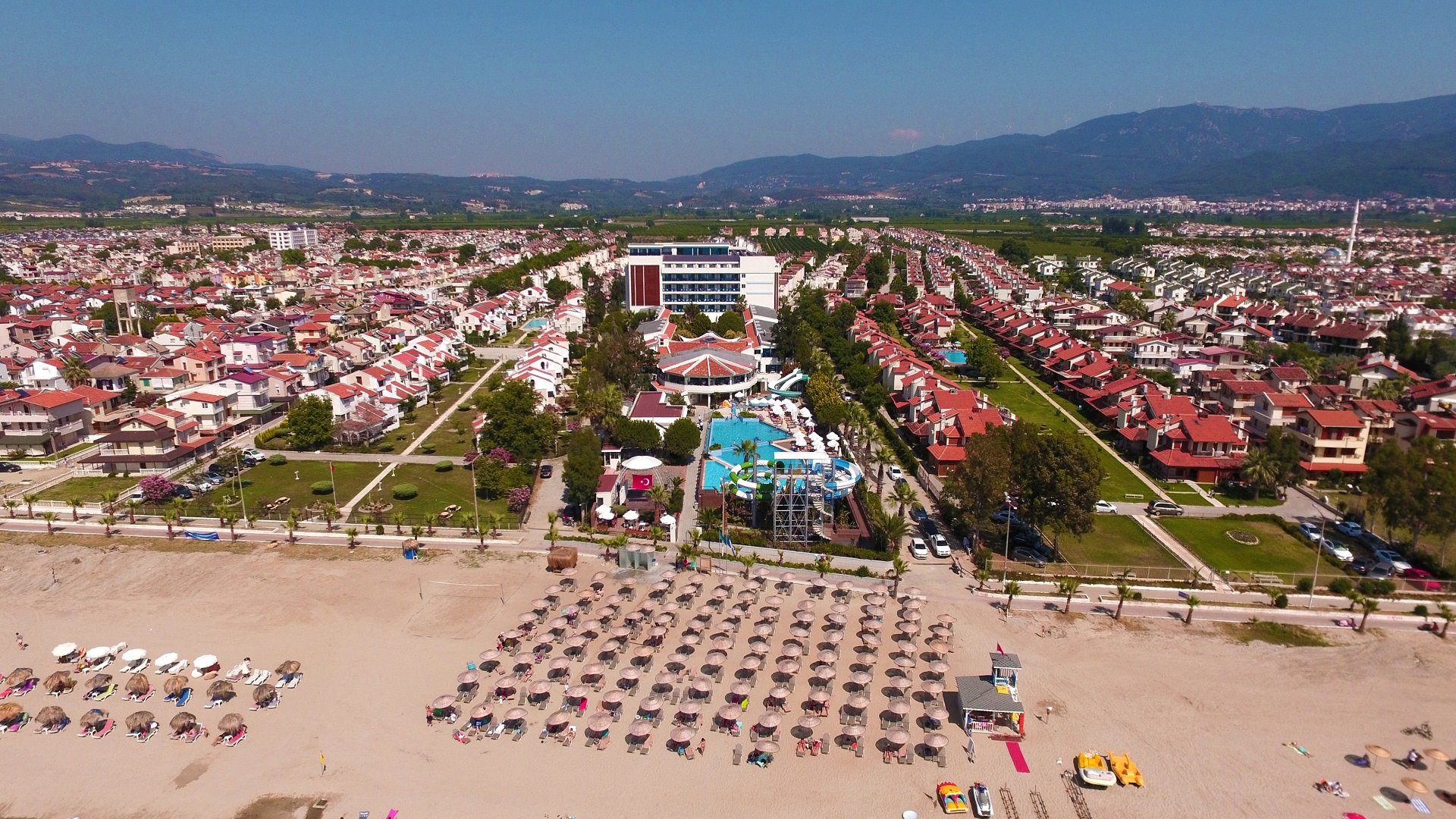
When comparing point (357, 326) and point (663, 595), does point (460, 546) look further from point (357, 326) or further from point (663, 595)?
point (357, 326)

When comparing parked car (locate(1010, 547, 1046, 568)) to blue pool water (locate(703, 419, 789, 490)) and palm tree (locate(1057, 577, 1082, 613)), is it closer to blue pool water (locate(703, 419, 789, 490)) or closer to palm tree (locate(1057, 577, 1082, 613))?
palm tree (locate(1057, 577, 1082, 613))

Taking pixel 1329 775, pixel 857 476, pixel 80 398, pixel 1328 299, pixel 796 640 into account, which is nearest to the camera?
pixel 1329 775

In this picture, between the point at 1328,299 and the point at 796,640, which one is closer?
the point at 796,640

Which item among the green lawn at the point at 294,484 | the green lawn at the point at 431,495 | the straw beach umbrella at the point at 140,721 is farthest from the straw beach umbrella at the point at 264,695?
the green lawn at the point at 294,484

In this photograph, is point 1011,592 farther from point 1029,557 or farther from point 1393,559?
point 1393,559

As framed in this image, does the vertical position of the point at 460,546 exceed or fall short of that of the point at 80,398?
it falls short

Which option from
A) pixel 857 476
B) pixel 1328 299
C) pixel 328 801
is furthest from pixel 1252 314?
pixel 328 801

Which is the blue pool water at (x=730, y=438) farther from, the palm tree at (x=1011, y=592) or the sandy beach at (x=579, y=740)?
the palm tree at (x=1011, y=592)
